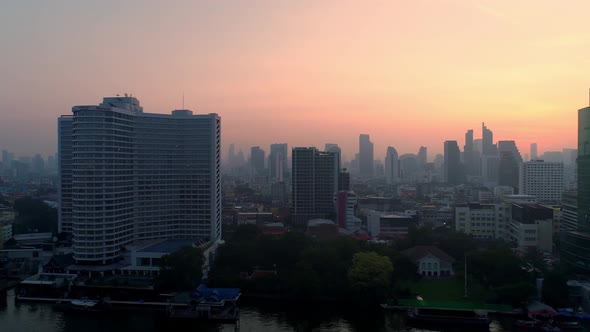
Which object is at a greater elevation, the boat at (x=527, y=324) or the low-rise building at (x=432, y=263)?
the low-rise building at (x=432, y=263)

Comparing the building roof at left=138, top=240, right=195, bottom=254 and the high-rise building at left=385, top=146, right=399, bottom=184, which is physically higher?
the high-rise building at left=385, top=146, right=399, bottom=184

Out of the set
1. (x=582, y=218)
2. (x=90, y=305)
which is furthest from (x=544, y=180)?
(x=90, y=305)

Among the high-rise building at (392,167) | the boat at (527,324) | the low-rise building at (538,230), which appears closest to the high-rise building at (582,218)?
the low-rise building at (538,230)

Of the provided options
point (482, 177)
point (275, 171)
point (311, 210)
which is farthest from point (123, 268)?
point (482, 177)

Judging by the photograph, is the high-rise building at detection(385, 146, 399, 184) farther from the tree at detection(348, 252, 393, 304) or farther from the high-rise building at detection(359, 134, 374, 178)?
the tree at detection(348, 252, 393, 304)

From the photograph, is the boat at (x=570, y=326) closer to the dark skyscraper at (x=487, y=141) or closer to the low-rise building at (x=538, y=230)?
the low-rise building at (x=538, y=230)

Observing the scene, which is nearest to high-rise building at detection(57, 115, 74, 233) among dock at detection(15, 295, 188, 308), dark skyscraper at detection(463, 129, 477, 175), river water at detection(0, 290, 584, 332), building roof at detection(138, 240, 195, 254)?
building roof at detection(138, 240, 195, 254)

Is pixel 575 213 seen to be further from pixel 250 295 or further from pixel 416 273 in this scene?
pixel 250 295
